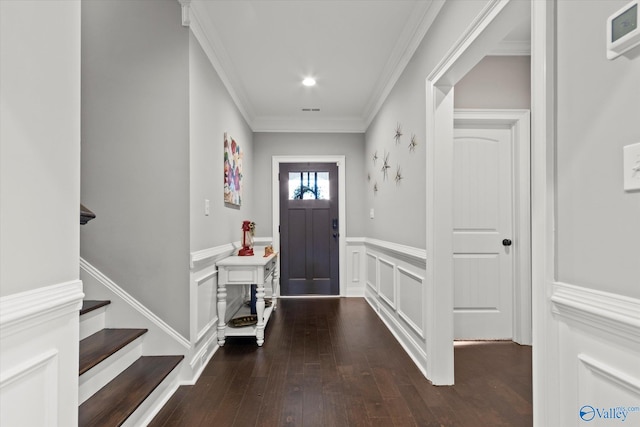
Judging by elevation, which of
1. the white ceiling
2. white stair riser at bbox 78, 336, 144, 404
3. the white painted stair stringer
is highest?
the white ceiling

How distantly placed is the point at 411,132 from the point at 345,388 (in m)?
2.00

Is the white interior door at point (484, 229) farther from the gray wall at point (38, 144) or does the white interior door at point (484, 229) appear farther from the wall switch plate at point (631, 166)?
the gray wall at point (38, 144)

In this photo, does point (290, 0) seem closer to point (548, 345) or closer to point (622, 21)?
point (622, 21)

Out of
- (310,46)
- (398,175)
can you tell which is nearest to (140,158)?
(310,46)

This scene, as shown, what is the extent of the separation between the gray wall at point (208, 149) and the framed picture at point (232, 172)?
8cm

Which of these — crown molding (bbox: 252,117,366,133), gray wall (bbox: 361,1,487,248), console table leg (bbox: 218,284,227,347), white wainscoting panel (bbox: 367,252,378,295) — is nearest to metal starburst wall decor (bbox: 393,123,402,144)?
gray wall (bbox: 361,1,487,248)

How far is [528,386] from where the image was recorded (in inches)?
87.4

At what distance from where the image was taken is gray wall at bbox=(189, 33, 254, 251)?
238cm

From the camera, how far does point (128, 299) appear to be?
224 cm

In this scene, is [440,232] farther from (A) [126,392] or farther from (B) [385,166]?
(A) [126,392]

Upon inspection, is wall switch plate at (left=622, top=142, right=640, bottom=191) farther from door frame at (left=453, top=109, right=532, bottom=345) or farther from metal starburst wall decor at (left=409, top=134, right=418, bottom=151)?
door frame at (left=453, top=109, right=532, bottom=345)

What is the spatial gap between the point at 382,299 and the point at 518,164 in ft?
6.47

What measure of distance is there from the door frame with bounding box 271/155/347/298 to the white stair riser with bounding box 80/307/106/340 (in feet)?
9.19

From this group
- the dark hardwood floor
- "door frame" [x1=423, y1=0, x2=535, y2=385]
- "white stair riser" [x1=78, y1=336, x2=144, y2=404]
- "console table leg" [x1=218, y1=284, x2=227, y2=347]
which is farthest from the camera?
"console table leg" [x1=218, y1=284, x2=227, y2=347]
